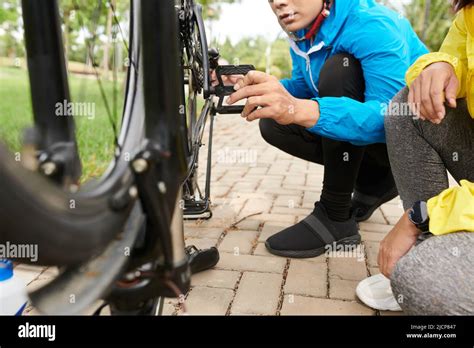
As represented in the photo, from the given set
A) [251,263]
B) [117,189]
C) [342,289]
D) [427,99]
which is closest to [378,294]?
[342,289]

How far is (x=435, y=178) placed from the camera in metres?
1.23

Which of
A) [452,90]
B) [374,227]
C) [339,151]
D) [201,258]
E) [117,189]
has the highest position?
[452,90]

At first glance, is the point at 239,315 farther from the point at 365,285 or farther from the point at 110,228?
the point at 110,228

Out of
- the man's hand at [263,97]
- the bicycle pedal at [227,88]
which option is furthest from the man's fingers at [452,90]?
the bicycle pedal at [227,88]

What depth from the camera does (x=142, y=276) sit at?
0.67 metres

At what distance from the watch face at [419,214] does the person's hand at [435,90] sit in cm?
21

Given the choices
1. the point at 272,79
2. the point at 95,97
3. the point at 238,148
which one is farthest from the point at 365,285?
the point at 238,148

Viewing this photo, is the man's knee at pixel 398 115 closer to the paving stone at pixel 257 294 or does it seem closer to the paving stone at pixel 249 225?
the paving stone at pixel 257 294

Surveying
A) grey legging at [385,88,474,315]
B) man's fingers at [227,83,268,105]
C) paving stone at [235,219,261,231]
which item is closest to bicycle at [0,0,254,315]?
man's fingers at [227,83,268,105]

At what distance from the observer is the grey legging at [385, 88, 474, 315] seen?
0.90 meters

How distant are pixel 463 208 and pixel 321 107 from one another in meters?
0.51

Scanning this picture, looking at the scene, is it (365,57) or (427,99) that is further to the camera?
(365,57)

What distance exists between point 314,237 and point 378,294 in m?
0.41

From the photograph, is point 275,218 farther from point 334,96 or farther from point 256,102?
point 256,102
